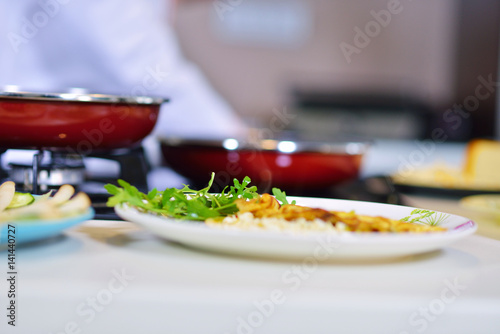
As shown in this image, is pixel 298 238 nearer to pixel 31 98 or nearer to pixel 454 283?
pixel 454 283

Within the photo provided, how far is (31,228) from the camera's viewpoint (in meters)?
0.39

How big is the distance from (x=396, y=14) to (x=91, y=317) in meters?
5.75

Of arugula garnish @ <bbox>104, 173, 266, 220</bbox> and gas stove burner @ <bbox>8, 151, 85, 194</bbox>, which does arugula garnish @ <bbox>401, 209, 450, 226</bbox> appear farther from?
gas stove burner @ <bbox>8, 151, 85, 194</bbox>

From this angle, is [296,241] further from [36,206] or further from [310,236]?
[36,206]

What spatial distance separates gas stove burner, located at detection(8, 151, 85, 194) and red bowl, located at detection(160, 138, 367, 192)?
0.60ft

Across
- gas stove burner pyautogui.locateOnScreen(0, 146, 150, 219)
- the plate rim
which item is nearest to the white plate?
the plate rim

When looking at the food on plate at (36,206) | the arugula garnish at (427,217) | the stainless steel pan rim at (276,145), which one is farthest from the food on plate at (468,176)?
the food on plate at (36,206)

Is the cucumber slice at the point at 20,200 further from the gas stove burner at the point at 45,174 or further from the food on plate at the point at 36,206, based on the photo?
the gas stove burner at the point at 45,174

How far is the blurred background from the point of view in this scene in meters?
5.34

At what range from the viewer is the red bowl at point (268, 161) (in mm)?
814

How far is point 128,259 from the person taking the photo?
411 mm

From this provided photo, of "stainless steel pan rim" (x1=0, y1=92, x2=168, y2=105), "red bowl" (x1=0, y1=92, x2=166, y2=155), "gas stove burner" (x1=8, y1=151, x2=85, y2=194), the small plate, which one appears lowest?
"gas stove burner" (x1=8, y1=151, x2=85, y2=194)

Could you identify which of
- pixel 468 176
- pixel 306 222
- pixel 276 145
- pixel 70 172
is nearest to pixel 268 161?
pixel 276 145

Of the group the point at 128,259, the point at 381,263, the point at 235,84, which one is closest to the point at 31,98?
the point at 128,259
